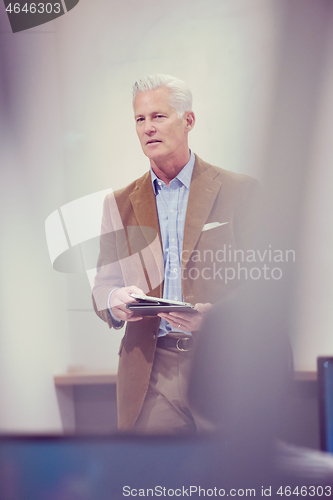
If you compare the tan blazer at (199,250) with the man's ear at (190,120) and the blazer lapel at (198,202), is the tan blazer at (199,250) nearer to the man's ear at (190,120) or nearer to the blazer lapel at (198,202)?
the blazer lapel at (198,202)

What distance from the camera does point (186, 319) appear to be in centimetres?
157

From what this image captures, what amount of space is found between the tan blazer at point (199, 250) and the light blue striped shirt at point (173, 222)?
0.08ft

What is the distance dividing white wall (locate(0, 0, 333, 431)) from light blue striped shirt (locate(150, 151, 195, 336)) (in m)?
0.14

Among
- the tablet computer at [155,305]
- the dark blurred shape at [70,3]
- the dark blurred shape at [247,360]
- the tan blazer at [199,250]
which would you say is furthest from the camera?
the dark blurred shape at [70,3]

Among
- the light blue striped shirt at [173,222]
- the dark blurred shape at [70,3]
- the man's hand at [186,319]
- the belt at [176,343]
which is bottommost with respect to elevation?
the belt at [176,343]

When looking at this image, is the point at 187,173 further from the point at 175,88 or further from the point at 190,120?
the point at 175,88

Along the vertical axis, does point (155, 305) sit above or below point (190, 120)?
below

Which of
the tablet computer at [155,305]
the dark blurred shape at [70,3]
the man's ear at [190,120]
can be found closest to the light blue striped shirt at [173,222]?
the man's ear at [190,120]

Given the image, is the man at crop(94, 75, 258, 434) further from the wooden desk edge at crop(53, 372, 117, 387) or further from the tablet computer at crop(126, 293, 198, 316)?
the tablet computer at crop(126, 293, 198, 316)

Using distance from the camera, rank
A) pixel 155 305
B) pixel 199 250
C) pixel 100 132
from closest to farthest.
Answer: pixel 155 305 < pixel 199 250 < pixel 100 132

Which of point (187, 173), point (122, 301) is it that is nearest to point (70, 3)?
point (187, 173)

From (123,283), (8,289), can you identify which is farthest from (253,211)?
(8,289)

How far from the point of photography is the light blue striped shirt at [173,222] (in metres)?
1.70

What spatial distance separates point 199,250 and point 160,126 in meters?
0.55
